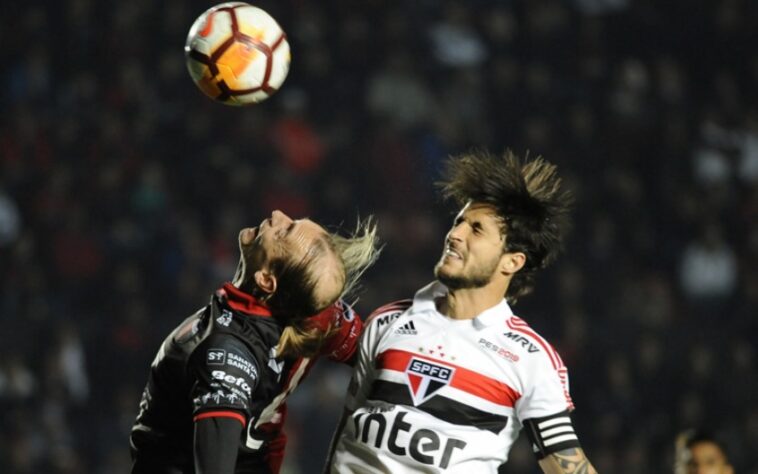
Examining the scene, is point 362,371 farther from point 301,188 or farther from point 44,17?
point 44,17

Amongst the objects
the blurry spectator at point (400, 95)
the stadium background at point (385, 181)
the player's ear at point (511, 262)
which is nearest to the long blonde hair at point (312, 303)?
the player's ear at point (511, 262)

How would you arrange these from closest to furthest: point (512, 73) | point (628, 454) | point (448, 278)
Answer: point (448, 278) → point (628, 454) → point (512, 73)

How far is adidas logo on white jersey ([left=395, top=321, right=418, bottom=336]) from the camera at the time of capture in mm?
3869

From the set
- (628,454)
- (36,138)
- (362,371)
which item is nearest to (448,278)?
(362,371)

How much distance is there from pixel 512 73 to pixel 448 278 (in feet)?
22.7

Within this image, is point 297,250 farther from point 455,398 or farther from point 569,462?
point 569,462

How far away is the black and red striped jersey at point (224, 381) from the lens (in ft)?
11.4

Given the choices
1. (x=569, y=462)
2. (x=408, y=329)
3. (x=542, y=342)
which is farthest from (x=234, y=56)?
(x=569, y=462)

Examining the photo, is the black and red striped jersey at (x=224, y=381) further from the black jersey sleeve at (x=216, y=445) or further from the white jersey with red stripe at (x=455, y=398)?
the white jersey with red stripe at (x=455, y=398)

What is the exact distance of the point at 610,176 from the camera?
32.5 ft

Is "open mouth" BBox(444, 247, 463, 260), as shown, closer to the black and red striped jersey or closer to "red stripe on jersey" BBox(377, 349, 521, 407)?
"red stripe on jersey" BBox(377, 349, 521, 407)

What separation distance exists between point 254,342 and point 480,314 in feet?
2.37

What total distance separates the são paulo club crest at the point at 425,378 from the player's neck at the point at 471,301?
194mm

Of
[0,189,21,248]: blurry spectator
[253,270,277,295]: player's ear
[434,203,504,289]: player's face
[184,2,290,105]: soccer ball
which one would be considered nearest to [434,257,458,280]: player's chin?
[434,203,504,289]: player's face
